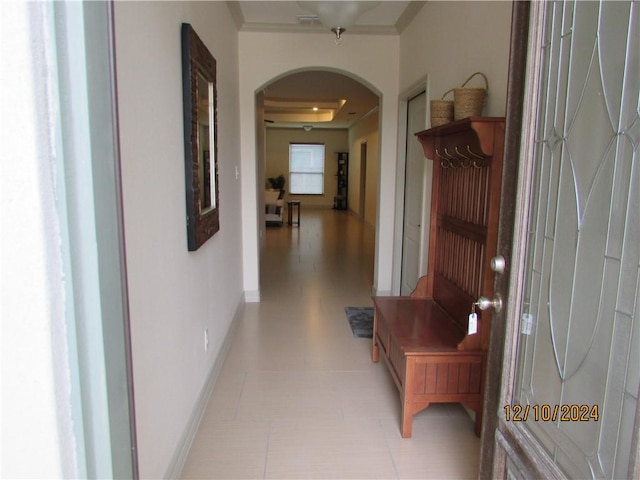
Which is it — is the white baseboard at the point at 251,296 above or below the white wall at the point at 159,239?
below

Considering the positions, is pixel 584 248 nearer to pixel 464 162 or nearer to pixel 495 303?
pixel 495 303

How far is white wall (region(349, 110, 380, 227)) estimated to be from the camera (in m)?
10.9

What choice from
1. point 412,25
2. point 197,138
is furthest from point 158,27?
point 412,25

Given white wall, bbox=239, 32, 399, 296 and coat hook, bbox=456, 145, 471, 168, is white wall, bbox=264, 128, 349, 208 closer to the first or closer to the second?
white wall, bbox=239, 32, 399, 296

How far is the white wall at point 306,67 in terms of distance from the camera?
14.4 feet

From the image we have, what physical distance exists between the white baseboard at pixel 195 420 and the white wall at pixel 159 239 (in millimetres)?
40

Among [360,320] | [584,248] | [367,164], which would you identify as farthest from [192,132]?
[367,164]

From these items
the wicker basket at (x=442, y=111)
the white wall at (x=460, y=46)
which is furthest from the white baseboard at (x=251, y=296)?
the wicker basket at (x=442, y=111)

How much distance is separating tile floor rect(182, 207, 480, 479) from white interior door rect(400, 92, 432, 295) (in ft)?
2.53

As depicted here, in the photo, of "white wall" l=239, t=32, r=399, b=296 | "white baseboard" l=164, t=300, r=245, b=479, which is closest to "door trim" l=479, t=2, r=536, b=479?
"white baseboard" l=164, t=300, r=245, b=479

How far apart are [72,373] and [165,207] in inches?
48.3

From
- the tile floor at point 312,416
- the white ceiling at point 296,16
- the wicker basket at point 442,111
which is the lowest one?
the tile floor at point 312,416
